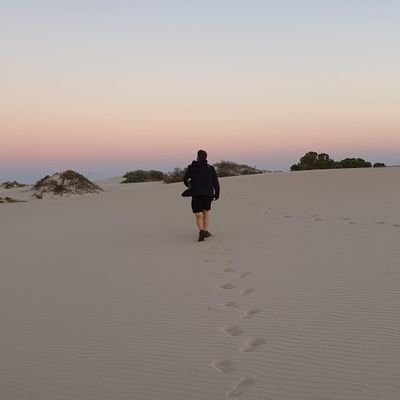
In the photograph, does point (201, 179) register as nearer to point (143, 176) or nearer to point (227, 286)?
point (227, 286)

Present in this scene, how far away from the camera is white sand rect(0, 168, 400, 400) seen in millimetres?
3416

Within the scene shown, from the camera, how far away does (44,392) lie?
3.47 metres

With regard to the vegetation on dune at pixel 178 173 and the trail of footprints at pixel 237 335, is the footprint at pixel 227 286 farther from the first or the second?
the vegetation on dune at pixel 178 173

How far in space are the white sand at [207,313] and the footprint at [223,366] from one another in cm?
1

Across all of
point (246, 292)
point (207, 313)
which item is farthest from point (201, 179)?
point (207, 313)

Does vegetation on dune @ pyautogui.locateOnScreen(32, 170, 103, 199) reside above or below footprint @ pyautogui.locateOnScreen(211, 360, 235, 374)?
above

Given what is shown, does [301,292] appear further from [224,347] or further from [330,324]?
[224,347]

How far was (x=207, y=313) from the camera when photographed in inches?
195

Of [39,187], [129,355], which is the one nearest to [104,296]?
[129,355]

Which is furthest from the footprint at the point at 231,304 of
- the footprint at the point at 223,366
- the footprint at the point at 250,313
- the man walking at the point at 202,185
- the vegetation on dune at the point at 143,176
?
the vegetation on dune at the point at 143,176

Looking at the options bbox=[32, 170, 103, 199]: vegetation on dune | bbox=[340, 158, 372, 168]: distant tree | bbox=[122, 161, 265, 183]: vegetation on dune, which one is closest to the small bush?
bbox=[122, 161, 265, 183]: vegetation on dune

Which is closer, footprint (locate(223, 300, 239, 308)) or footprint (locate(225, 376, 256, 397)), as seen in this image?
footprint (locate(225, 376, 256, 397))

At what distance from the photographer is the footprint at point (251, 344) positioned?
392 centimetres

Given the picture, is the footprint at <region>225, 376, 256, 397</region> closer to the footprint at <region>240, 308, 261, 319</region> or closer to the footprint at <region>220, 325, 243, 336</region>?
the footprint at <region>220, 325, 243, 336</region>
